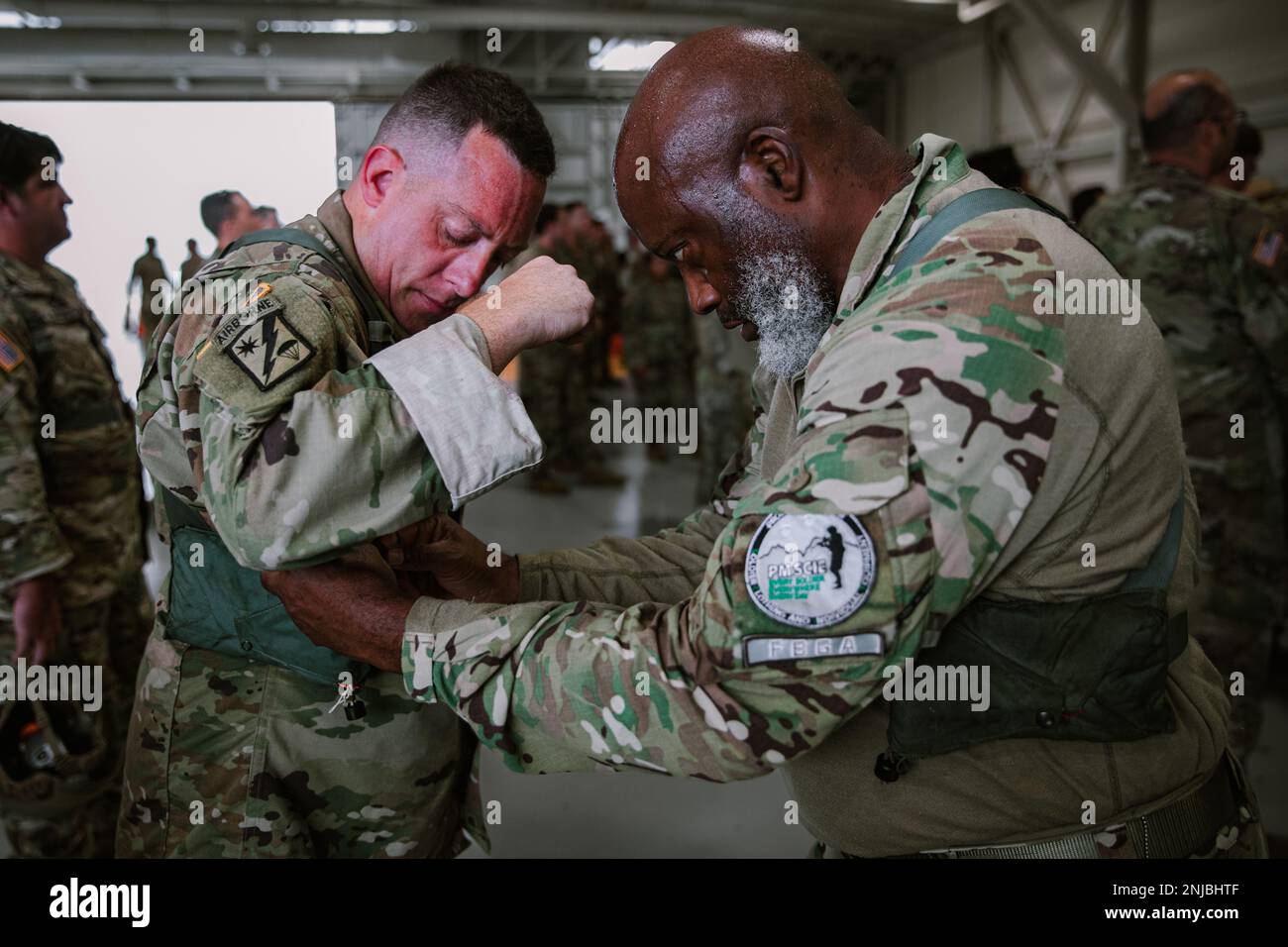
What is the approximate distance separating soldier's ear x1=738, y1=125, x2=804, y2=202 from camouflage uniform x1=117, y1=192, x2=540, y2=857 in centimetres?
40

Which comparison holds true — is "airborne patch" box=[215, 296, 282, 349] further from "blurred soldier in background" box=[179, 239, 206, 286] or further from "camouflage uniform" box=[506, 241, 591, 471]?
"camouflage uniform" box=[506, 241, 591, 471]

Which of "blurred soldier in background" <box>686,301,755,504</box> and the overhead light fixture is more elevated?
the overhead light fixture

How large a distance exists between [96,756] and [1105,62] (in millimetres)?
10251

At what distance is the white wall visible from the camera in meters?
8.11

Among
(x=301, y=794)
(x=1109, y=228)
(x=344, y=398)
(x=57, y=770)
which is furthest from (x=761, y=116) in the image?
(x=1109, y=228)

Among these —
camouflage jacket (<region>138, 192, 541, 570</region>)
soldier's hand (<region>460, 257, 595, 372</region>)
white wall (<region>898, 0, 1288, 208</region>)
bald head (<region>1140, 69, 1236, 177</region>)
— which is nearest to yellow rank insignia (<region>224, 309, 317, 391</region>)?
camouflage jacket (<region>138, 192, 541, 570</region>)

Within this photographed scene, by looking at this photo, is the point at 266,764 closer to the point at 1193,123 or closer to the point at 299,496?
the point at 299,496

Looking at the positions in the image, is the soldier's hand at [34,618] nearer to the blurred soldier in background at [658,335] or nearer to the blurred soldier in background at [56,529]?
the blurred soldier in background at [56,529]

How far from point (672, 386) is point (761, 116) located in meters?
7.56

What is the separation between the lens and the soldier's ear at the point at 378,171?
4.83ft

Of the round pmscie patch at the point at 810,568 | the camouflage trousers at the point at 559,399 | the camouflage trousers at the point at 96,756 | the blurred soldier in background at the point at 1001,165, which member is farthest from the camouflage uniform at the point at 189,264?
→ the round pmscie patch at the point at 810,568

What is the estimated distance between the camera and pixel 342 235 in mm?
1483

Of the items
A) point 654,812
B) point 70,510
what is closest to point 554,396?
Result: point 654,812

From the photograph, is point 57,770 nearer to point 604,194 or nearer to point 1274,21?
point 1274,21
